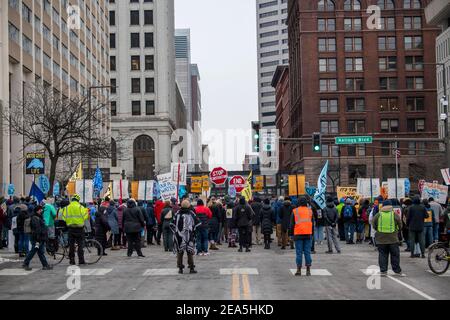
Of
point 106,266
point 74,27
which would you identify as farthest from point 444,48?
point 106,266

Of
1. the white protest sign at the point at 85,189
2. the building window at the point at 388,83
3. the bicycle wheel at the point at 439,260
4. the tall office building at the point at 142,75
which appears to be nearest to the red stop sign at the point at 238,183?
the white protest sign at the point at 85,189

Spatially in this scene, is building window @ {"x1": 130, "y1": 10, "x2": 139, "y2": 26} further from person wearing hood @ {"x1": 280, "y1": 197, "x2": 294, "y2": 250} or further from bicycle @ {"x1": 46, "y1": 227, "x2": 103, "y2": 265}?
bicycle @ {"x1": 46, "y1": 227, "x2": 103, "y2": 265}

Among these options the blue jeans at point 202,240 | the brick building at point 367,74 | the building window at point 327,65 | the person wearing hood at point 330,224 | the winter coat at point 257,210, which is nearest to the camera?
the blue jeans at point 202,240

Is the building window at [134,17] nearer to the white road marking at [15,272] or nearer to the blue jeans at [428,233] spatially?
the blue jeans at [428,233]

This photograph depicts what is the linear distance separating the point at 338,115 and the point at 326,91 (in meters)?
3.55

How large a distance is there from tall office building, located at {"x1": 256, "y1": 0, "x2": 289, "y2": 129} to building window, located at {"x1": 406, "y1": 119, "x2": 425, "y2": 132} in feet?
291

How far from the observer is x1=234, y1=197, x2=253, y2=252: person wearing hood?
2347 centimetres

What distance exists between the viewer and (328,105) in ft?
317

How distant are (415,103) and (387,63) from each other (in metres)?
6.40

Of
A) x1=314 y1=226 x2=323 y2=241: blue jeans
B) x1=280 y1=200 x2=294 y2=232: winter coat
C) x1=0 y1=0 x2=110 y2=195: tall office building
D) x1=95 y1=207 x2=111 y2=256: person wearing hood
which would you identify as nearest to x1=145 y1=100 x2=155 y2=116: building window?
x1=0 y1=0 x2=110 y2=195: tall office building

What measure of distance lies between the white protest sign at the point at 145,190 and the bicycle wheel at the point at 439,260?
19.8m

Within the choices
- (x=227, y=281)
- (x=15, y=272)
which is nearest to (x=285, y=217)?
(x=227, y=281)

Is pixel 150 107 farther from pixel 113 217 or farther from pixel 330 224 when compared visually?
pixel 330 224

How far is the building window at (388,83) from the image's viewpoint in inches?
3794
